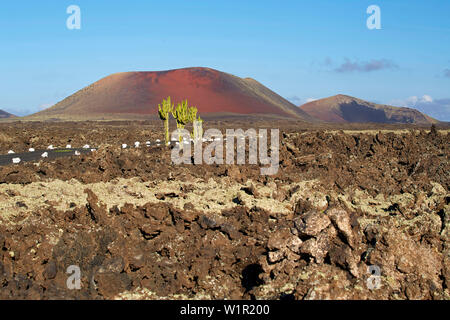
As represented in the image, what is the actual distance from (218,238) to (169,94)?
91.5 m

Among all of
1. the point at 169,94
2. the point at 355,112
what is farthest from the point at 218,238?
the point at 355,112

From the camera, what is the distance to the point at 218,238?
294 inches

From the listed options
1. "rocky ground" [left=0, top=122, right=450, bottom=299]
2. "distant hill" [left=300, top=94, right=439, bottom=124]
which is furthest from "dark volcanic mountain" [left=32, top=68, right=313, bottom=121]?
"rocky ground" [left=0, top=122, right=450, bottom=299]

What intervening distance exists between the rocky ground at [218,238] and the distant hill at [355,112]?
106 m

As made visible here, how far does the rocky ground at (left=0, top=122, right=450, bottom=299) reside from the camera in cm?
583

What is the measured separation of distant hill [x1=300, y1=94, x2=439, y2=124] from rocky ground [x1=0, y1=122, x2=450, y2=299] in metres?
106

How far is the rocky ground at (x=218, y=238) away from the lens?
19.1 ft

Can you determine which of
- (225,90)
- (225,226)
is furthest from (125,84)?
(225,226)

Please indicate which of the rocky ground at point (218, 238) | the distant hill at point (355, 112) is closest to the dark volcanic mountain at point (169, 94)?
the distant hill at point (355, 112)

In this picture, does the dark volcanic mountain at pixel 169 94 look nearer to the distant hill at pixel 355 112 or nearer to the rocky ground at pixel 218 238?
the distant hill at pixel 355 112

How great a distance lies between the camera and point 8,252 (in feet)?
22.8

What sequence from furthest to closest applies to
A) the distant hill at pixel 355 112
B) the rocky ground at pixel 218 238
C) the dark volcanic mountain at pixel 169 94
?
1. the distant hill at pixel 355 112
2. the dark volcanic mountain at pixel 169 94
3. the rocky ground at pixel 218 238

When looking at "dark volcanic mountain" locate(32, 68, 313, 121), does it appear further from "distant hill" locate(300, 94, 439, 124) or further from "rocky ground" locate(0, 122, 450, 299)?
"rocky ground" locate(0, 122, 450, 299)
